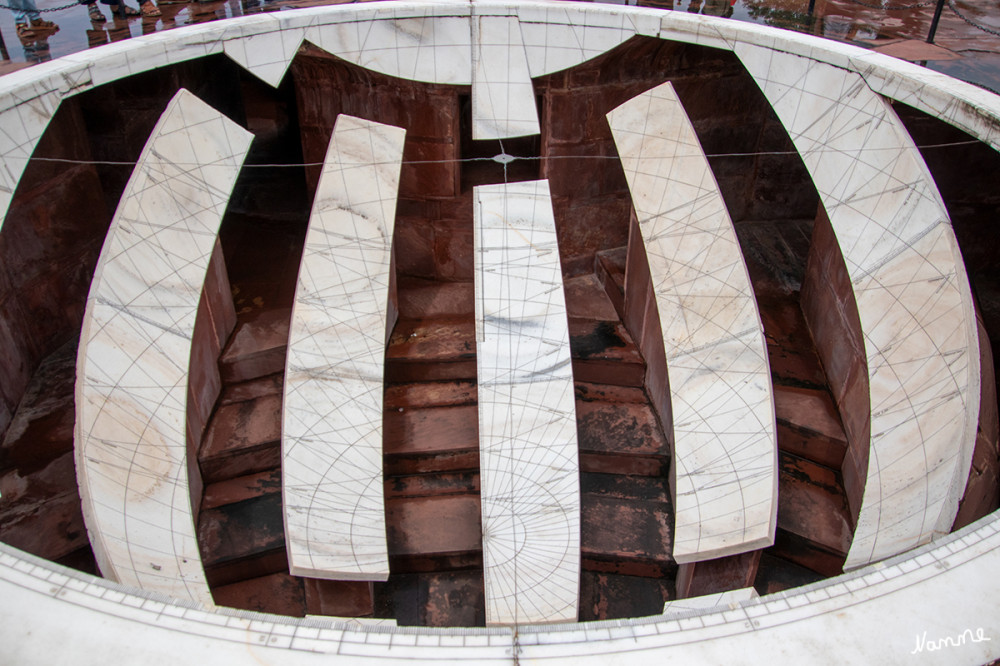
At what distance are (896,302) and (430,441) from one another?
14.9ft

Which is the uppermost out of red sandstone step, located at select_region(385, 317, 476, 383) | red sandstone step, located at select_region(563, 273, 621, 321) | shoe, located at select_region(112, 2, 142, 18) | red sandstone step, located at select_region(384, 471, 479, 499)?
shoe, located at select_region(112, 2, 142, 18)

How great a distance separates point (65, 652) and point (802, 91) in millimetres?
6855

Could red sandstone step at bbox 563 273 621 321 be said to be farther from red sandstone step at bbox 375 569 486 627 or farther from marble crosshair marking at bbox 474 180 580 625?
red sandstone step at bbox 375 569 486 627

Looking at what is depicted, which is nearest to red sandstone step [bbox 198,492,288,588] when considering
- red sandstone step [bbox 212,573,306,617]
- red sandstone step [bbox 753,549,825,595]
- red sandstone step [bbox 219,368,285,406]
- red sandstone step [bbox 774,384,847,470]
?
red sandstone step [bbox 212,573,306,617]

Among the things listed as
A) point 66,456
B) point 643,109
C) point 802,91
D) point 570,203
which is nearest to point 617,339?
point 570,203

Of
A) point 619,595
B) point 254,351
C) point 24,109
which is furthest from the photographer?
point 254,351

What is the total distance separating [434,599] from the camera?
6.87 metres

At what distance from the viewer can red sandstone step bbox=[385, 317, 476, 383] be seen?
26.6 feet

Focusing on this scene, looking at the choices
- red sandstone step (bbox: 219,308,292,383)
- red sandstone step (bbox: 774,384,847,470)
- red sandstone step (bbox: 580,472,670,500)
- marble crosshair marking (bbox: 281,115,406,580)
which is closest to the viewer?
marble crosshair marking (bbox: 281,115,406,580)

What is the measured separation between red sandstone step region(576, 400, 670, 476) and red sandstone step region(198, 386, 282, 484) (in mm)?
3201

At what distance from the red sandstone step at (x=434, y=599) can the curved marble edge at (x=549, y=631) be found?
345cm

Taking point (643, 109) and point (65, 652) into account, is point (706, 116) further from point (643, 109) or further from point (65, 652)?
point (65, 652)

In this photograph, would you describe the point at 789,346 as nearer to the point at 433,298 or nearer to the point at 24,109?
the point at 433,298

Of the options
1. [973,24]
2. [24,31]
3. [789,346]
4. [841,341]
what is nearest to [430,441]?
[789,346]
